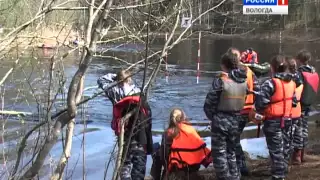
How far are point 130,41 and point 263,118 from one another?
3.17m

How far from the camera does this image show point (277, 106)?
6.76 metres

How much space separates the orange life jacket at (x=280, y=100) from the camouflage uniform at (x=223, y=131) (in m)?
0.42

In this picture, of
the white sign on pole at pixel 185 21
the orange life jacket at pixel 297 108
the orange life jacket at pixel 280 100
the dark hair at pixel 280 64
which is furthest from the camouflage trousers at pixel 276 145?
the white sign on pole at pixel 185 21

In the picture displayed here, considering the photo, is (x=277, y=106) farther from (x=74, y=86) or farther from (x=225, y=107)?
(x=74, y=86)

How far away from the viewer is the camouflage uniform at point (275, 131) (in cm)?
675

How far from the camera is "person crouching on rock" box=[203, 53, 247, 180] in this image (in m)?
6.41

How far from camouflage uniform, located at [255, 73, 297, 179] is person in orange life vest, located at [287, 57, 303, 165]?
268 millimetres

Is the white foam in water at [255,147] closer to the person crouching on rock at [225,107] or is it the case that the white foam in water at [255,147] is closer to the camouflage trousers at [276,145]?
the camouflage trousers at [276,145]

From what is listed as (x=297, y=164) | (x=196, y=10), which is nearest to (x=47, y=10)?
(x=196, y=10)

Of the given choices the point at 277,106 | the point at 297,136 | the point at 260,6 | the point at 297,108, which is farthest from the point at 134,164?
the point at 260,6

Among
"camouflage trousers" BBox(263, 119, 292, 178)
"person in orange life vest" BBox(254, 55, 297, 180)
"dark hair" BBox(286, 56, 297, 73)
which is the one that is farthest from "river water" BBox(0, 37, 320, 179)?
"dark hair" BBox(286, 56, 297, 73)

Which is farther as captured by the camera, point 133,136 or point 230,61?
point 230,61

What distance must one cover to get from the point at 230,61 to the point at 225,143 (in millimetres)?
985

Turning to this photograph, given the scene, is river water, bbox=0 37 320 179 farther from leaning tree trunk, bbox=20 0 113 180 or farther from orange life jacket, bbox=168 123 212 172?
Answer: orange life jacket, bbox=168 123 212 172
